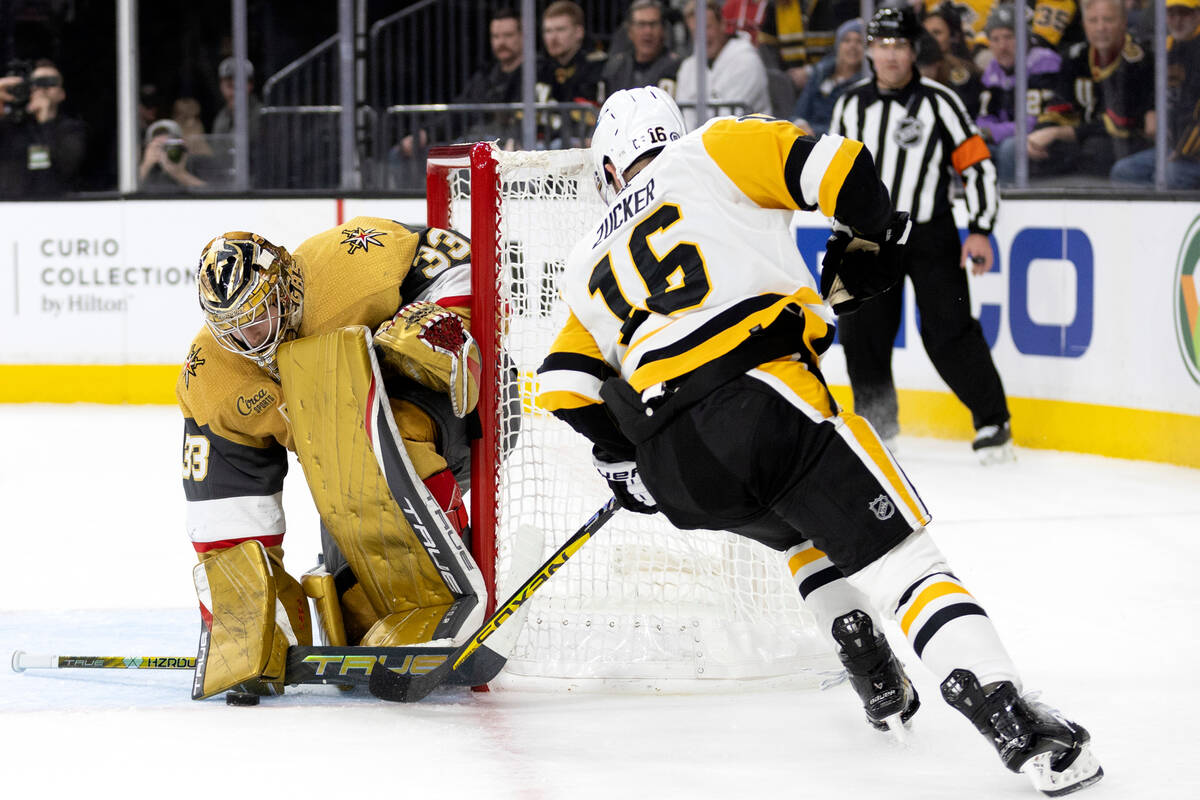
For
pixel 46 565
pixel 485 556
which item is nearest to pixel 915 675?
pixel 485 556

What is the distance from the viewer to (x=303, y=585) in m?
2.71

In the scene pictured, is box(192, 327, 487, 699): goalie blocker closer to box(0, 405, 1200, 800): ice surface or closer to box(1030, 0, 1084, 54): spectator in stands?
box(0, 405, 1200, 800): ice surface

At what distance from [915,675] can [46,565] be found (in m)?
2.03

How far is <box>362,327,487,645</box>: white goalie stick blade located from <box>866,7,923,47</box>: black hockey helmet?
2.79 m

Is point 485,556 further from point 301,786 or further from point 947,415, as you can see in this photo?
point 947,415

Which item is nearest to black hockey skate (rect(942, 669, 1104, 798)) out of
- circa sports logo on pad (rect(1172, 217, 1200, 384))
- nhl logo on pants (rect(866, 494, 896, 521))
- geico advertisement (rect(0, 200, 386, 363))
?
nhl logo on pants (rect(866, 494, 896, 521))

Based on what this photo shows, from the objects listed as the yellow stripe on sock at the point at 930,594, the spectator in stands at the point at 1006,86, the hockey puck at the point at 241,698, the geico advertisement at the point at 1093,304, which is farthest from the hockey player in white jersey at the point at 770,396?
the spectator in stands at the point at 1006,86

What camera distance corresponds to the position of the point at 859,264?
7.52 feet

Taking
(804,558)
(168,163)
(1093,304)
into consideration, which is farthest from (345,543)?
(168,163)

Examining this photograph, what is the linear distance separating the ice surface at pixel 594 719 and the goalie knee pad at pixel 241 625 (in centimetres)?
5

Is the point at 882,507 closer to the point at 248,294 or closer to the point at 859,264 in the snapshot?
the point at 859,264

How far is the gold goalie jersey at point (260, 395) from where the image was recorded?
2592 millimetres

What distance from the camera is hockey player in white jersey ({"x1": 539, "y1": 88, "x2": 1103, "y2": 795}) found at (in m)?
2.03

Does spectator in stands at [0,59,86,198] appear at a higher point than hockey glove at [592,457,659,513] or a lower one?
higher
